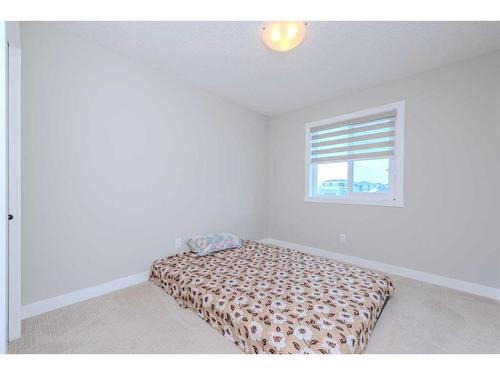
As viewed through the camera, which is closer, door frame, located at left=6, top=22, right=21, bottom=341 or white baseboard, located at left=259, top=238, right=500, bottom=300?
door frame, located at left=6, top=22, right=21, bottom=341

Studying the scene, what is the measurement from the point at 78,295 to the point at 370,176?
10.9 ft

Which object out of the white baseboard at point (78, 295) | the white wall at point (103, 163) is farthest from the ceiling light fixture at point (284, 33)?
the white baseboard at point (78, 295)

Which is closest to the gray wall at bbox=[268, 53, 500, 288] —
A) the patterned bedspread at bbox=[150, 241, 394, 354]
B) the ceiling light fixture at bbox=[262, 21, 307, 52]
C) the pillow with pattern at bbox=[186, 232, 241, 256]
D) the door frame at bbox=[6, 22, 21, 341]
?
the patterned bedspread at bbox=[150, 241, 394, 354]

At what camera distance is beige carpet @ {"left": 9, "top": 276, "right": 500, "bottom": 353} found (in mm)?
1308

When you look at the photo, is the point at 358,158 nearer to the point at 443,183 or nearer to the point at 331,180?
the point at 331,180

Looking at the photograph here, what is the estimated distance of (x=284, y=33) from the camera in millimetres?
1541

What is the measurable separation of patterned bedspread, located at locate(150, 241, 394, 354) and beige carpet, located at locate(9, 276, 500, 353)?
110 millimetres

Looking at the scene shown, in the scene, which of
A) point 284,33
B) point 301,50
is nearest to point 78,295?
point 284,33

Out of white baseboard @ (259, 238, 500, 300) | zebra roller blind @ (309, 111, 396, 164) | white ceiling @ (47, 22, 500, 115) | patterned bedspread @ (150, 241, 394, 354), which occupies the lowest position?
white baseboard @ (259, 238, 500, 300)

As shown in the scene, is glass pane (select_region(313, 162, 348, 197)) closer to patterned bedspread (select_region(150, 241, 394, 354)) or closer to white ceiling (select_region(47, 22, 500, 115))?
white ceiling (select_region(47, 22, 500, 115))

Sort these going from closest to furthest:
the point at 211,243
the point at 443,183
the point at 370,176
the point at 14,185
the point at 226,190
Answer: the point at 14,185 → the point at 443,183 → the point at 211,243 → the point at 370,176 → the point at 226,190

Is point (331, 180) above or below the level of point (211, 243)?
above

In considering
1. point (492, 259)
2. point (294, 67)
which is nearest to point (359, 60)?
point (294, 67)
